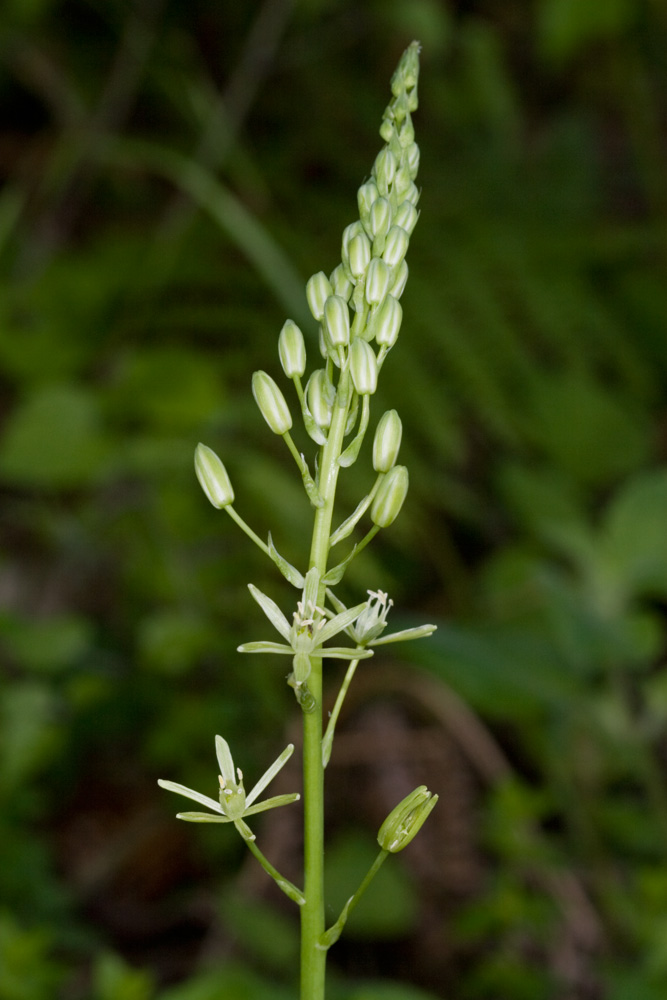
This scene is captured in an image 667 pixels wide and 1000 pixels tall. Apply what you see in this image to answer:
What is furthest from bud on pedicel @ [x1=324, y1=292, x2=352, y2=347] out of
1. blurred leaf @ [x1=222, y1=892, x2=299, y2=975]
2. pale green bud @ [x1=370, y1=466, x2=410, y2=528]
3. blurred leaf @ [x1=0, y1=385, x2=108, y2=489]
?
blurred leaf @ [x1=0, y1=385, x2=108, y2=489]

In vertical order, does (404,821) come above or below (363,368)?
below

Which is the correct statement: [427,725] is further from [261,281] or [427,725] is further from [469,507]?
[261,281]

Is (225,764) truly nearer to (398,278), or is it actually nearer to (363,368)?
(363,368)

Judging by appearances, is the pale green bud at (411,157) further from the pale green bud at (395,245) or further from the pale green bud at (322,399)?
A: the pale green bud at (322,399)

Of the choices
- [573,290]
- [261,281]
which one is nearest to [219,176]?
[261,281]

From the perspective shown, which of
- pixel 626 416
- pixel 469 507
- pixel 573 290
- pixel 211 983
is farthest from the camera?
pixel 573 290

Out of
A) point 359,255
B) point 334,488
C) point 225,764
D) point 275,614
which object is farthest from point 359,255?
point 225,764
